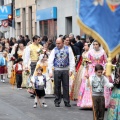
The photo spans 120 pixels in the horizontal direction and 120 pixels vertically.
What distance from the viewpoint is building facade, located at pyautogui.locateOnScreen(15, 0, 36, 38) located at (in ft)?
136

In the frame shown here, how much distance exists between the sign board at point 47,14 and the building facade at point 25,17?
9.34 ft

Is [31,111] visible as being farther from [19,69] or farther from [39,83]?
[19,69]

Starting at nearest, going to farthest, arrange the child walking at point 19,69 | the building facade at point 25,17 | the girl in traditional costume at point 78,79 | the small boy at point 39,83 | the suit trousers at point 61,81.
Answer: the suit trousers at point 61,81 < the small boy at point 39,83 < the girl in traditional costume at point 78,79 < the child walking at point 19,69 < the building facade at point 25,17

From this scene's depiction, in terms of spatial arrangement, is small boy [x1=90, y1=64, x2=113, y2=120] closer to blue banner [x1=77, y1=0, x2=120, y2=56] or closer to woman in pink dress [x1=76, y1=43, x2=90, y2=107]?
woman in pink dress [x1=76, y1=43, x2=90, y2=107]

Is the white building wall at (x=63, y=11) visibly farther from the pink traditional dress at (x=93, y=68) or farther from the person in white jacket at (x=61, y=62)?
the pink traditional dress at (x=93, y=68)

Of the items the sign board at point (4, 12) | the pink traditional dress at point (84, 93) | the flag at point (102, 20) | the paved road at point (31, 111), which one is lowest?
the paved road at point (31, 111)

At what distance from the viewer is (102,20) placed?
5160 millimetres

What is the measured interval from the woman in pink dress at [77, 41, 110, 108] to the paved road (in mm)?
241

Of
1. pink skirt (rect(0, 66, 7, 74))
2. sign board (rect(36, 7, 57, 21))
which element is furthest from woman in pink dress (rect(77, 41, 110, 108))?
sign board (rect(36, 7, 57, 21))

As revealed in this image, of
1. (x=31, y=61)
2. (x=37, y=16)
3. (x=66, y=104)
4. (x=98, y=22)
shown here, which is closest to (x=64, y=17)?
(x=37, y=16)

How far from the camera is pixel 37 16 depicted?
126ft

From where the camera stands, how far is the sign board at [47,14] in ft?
114

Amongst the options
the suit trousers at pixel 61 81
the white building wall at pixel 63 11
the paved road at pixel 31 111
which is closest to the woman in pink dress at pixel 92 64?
the paved road at pixel 31 111

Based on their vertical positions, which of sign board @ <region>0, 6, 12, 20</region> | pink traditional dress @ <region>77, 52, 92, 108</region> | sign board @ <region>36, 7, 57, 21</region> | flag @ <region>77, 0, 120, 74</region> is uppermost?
sign board @ <region>0, 6, 12, 20</region>
